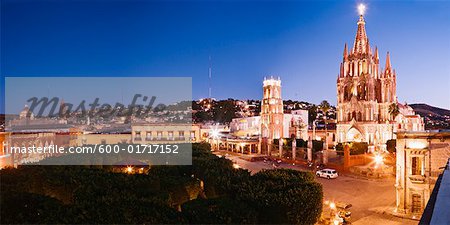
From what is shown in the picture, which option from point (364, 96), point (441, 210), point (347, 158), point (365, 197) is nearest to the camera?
point (441, 210)

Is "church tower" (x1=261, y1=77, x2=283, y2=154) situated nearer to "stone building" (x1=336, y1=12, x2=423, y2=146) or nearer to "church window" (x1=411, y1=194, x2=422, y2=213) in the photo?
"stone building" (x1=336, y1=12, x2=423, y2=146)

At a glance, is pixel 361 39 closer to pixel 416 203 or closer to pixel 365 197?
pixel 365 197

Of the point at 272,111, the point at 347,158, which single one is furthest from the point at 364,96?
the point at 347,158

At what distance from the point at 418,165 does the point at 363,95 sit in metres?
39.7

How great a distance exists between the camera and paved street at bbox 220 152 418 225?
2317 centimetres

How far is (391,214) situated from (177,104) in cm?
13889

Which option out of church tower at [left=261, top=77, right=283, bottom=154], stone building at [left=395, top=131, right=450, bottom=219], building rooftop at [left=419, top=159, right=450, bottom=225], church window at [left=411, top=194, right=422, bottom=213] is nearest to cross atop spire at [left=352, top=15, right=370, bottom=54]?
church tower at [left=261, top=77, right=283, bottom=154]

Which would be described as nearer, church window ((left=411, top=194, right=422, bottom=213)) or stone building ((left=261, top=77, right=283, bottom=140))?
church window ((left=411, top=194, right=422, bottom=213))

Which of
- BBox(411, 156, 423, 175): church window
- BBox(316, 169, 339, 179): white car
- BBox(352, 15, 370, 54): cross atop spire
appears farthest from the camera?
BBox(352, 15, 370, 54): cross atop spire

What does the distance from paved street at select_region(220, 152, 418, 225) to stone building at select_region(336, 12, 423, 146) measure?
988 inches

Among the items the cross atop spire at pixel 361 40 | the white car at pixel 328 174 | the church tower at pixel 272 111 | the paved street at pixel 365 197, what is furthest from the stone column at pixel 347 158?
the cross atop spire at pixel 361 40

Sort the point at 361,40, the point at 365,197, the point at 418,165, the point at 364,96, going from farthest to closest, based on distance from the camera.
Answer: the point at 361,40
the point at 364,96
the point at 365,197
the point at 418,165

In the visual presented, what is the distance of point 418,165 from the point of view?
23.4 m

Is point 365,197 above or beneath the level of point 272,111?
beneath
